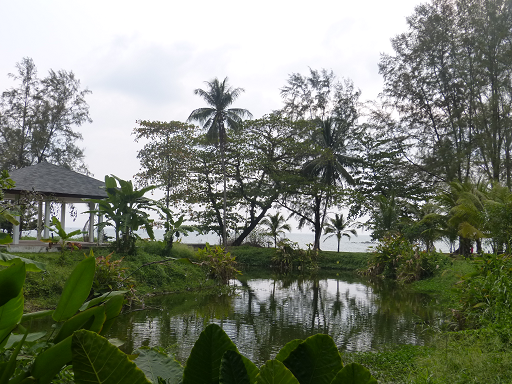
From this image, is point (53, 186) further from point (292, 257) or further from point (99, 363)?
point (99, 363)

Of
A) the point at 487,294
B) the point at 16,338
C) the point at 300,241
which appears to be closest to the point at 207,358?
the point at 16,338

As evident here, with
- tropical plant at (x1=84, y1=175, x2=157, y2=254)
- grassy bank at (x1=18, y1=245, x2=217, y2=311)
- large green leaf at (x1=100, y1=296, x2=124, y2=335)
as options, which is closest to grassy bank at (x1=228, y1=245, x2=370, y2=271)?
grassy bank at (x1=18, y1=245, x2=217, y2=311)

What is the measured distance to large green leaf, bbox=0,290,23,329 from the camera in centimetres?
83

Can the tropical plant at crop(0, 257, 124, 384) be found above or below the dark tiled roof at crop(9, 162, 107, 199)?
below

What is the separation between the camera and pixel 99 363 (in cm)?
63

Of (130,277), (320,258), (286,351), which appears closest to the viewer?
(286,351)

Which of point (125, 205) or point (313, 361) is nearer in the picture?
point (313, 361)

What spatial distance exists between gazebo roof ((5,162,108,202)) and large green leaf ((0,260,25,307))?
1328cm

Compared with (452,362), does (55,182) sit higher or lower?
higher

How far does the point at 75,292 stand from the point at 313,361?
22.1 inches

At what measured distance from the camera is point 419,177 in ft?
71.8

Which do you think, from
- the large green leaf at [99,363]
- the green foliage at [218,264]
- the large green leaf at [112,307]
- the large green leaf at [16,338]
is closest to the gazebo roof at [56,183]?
the green foliage at [218,264]

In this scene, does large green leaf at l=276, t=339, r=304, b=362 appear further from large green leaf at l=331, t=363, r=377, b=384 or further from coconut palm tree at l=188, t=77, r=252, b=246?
coconut palm tree at l=188, t=77, r=252, b=246

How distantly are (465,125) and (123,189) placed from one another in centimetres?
1508
